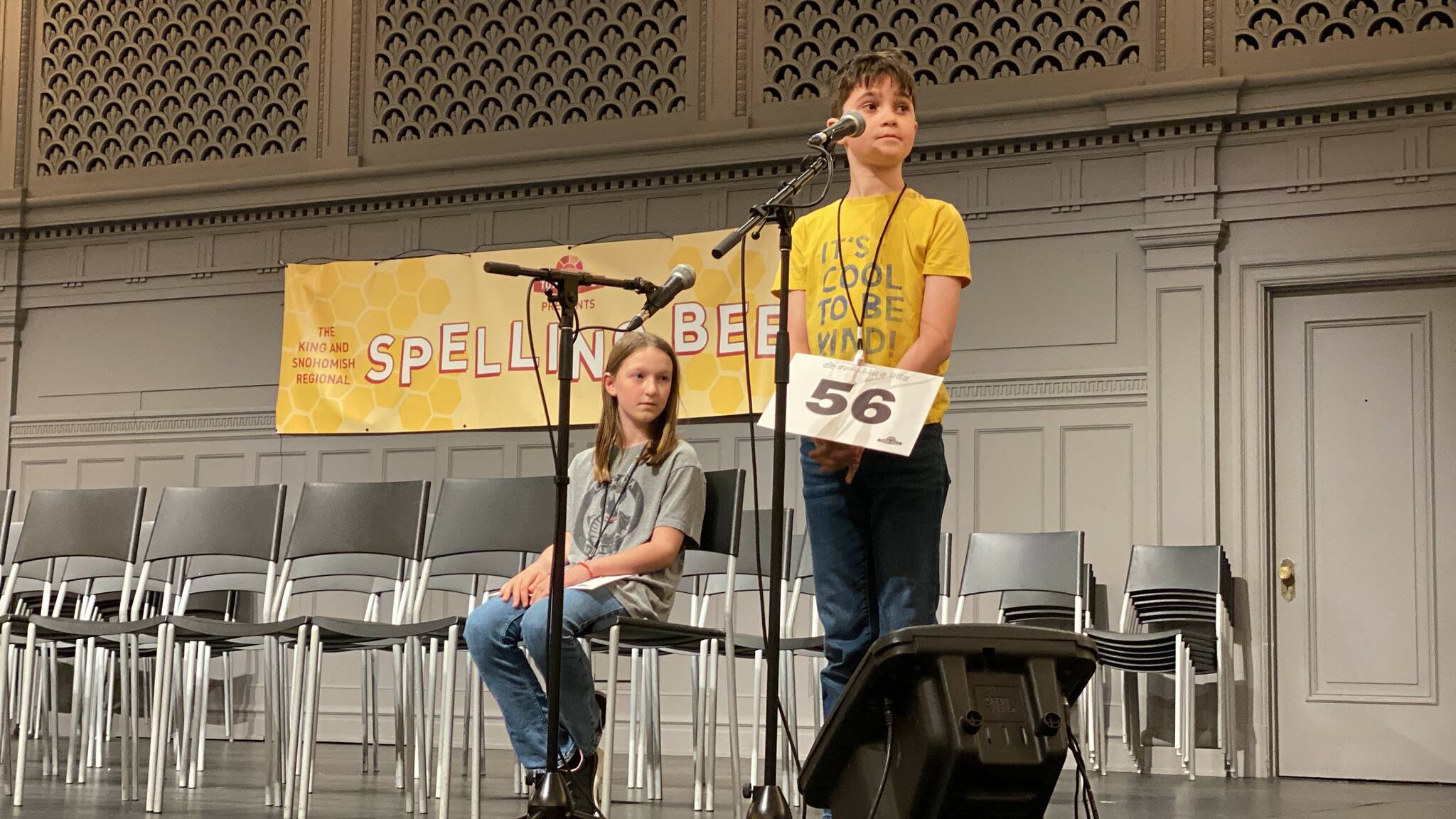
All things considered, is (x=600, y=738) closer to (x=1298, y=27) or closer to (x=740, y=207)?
(x=740, y=207)

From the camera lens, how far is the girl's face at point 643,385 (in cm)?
323

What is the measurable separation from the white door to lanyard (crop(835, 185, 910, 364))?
3751mm

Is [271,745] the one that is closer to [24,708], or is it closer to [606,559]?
[24,708]

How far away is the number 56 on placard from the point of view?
2.38 m

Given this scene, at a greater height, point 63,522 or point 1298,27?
point 1298,27

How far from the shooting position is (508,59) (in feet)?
23.5

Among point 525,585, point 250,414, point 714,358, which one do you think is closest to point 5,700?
point 525,585

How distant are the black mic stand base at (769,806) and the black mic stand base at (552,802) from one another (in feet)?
1.27

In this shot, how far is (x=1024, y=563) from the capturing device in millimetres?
5570

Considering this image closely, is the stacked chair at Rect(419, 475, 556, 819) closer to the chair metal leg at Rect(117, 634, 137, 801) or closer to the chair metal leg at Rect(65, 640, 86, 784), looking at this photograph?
the chair metal leg at Rect(117, 634, 137, 801)

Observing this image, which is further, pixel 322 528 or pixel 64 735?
pixel 64 735

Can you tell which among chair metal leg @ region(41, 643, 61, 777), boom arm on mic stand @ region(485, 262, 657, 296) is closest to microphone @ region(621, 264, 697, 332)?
boom arm on mic stand @ region(485, 262, 657, 296)

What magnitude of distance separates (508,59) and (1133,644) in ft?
13.6

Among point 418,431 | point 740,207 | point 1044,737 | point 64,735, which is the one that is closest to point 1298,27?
point 740,207
